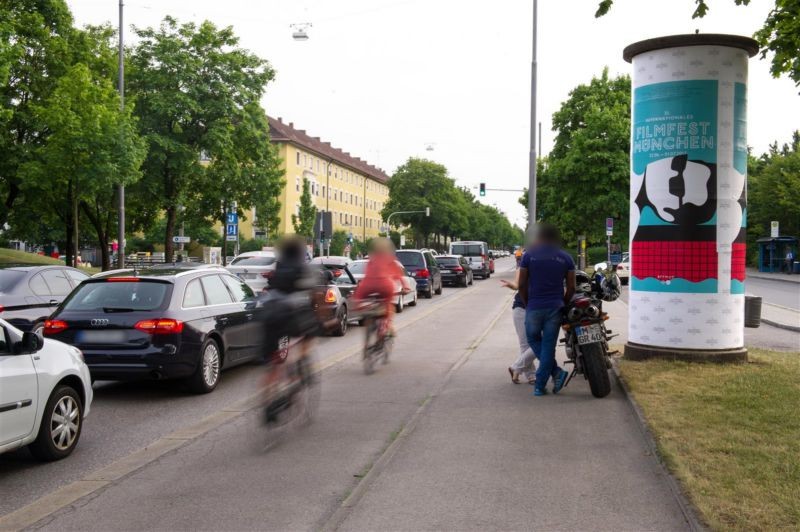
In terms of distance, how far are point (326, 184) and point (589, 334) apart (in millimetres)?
86817

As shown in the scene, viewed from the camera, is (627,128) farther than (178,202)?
Yes

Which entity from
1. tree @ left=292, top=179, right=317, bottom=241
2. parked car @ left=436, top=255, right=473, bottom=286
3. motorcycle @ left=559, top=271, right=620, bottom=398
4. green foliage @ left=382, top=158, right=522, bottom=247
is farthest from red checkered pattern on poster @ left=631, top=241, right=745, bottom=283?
green foliage @ left=382, top=158, right=522, bottom=247

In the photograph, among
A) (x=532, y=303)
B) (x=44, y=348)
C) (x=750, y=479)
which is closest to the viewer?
(x=750, y=479)

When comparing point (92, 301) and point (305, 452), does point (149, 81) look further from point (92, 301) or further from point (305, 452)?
point (305, 452)

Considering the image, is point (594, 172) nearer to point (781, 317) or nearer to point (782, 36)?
point (781, 317)

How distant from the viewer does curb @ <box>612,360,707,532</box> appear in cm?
423

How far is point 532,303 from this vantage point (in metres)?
8.02

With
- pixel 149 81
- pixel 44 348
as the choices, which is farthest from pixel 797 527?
pixel 149 81

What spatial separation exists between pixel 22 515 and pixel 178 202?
121 feet

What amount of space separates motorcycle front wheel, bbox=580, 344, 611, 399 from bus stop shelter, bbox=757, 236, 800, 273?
4836 centimetres

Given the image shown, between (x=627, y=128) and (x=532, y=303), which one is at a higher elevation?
(x=627, y=128)

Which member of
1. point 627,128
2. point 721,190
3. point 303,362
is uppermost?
point 627,128

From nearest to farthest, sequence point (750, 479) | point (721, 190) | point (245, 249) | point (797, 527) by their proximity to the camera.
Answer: point (797, 527) → point (750, 479) → point (721, 190) → point (245, 249)

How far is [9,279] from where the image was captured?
1145 centimetres
